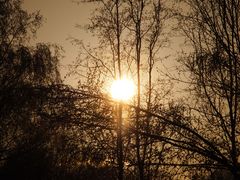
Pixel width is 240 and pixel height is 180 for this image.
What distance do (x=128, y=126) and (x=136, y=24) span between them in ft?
34.0

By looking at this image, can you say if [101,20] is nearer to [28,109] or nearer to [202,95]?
[202,95]

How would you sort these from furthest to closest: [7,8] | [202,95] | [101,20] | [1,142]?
[7,8] < [1,142] < [101,20] < [202,95]

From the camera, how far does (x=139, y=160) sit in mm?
4520

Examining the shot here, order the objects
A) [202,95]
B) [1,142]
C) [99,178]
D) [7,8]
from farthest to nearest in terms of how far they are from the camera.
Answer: [7,8] < [1,142] < [202,95] < [99,178]

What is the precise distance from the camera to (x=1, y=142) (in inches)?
642

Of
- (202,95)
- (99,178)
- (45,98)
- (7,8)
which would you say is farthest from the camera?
(7,8)

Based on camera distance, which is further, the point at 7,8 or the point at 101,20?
the point at 7,8

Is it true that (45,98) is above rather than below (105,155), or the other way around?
above

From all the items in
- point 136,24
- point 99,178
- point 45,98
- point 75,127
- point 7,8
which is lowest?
point 99,178

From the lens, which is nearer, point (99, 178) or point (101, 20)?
point (99, 178)

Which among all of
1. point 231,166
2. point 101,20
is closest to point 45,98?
point 231,166

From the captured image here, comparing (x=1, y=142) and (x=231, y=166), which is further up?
(x=1, y=142)

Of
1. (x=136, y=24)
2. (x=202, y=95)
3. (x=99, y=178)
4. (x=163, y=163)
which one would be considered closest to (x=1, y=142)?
(x=136, y=24)

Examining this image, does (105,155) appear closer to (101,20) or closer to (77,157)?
(77,157)
